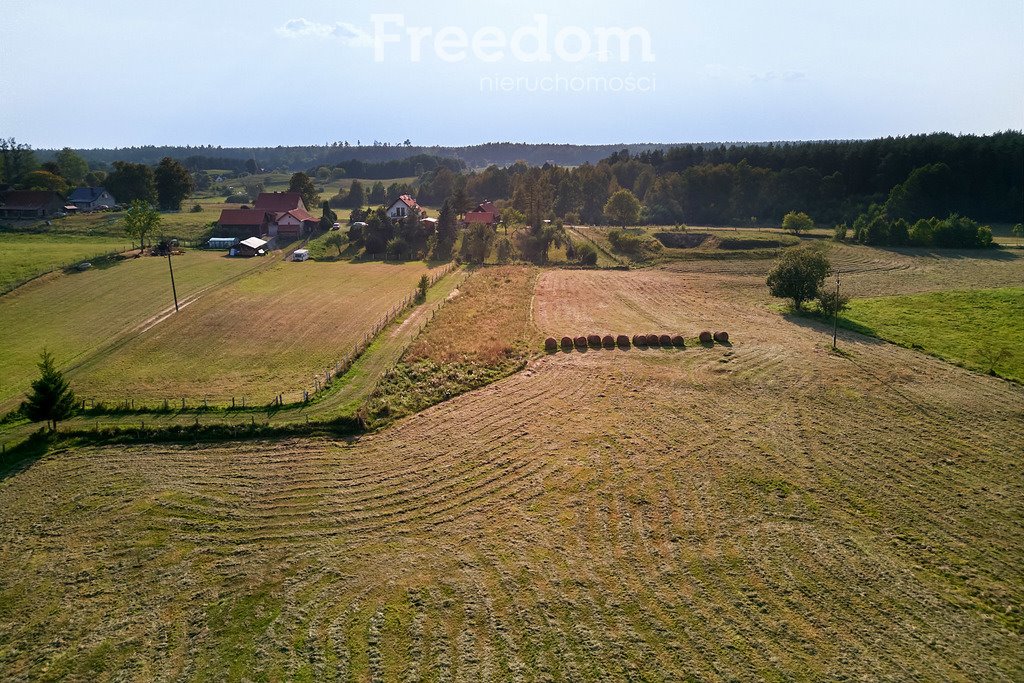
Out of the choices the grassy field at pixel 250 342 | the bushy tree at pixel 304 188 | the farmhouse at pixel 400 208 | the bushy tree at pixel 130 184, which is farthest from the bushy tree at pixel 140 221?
the bushy tree at pixel 130 184

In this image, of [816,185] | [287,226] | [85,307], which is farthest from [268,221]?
[816,185]

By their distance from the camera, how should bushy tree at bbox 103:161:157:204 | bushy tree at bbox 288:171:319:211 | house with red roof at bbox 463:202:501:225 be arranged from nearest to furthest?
house with red roof at bbox 463:202:501:225 < bushy tree at bbox 288:171:319:211 < bushy tree at bbox 103:161:157:204

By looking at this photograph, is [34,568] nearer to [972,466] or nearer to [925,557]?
[925,557]

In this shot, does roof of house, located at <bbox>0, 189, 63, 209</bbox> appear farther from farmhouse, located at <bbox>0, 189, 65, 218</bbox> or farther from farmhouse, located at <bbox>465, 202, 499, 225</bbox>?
farmhouse, located at <bbox>465, 202, 499, 225</bbox>

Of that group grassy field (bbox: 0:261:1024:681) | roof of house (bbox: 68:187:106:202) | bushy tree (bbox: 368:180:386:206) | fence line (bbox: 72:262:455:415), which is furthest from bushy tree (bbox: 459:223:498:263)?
roof of house (bbox: 68:187:106:202)

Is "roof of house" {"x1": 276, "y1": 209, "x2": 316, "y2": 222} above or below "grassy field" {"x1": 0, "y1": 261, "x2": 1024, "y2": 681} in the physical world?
above

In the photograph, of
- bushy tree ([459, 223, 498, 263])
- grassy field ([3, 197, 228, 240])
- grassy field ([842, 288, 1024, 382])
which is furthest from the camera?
grassy field ([3, 197, 228, 240])

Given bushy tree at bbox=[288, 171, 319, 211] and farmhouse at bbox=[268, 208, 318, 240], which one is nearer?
farmhouse at bbox=[268, 208, 318, 240]

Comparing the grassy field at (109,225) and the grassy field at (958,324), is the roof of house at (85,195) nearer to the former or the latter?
the grassy field at (109,225)
